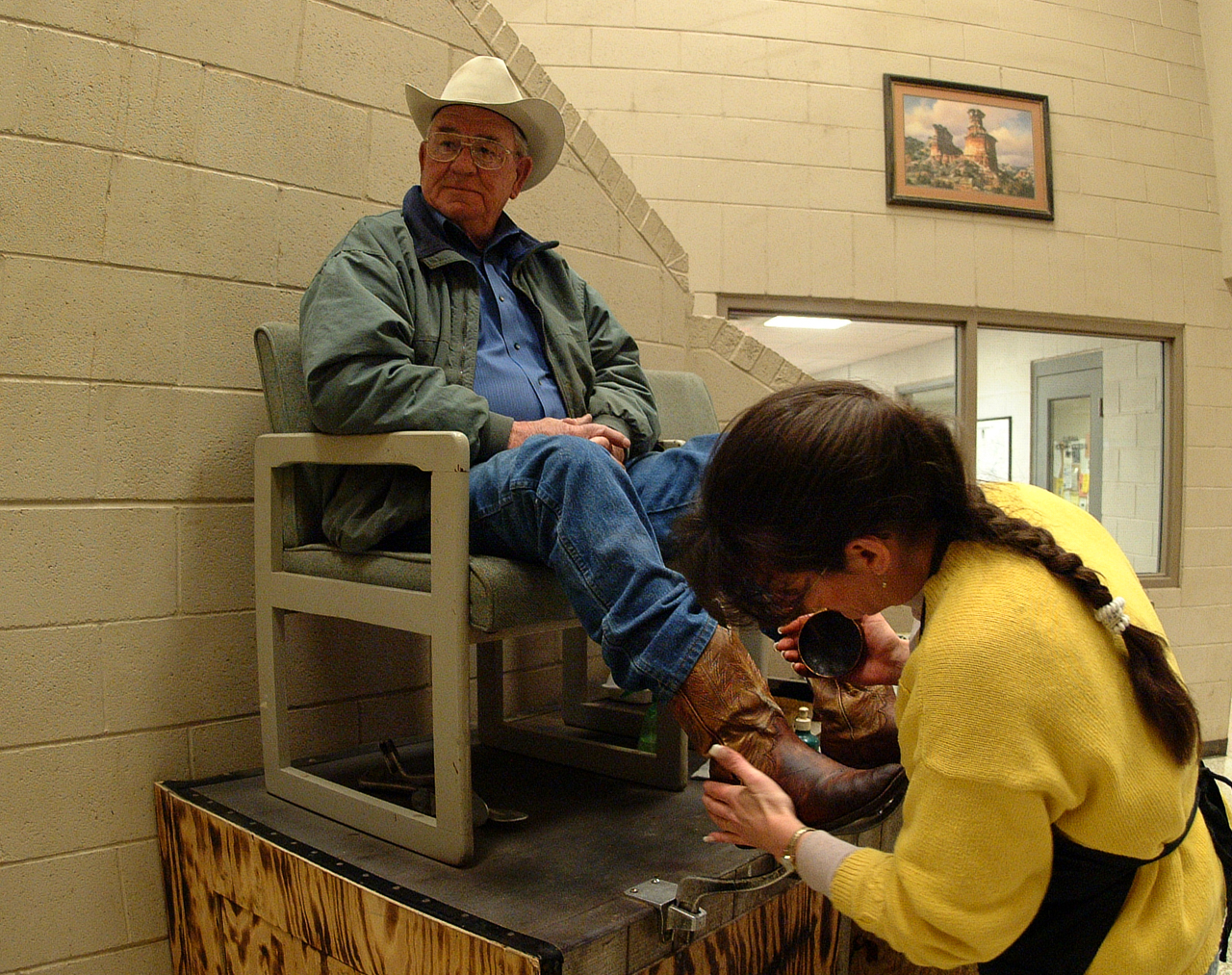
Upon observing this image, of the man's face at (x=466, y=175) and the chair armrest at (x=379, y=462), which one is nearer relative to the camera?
the chair armrest at (x=379, y=462)

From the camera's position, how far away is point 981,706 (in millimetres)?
766

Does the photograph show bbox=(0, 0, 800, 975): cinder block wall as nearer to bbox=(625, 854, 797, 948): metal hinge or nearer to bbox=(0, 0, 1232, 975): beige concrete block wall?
bbox=(0, 0, 1232, 975): beige concrete block wall

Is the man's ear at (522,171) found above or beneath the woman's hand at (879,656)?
above

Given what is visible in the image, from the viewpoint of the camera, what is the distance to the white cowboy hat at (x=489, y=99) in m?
1.68

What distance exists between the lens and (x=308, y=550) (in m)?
1.52

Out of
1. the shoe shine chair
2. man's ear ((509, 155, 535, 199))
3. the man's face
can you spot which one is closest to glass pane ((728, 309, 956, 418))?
man's ear ((509, 155, 535, 199))

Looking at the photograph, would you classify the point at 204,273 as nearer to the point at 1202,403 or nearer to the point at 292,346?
the point at 292,346

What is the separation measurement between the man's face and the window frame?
2072 mm

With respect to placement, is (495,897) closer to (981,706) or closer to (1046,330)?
(981,706)

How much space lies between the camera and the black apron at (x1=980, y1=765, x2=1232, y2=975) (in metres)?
0.83

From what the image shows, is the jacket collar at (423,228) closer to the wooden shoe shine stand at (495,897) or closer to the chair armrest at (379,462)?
the chair armrest at (379,462)

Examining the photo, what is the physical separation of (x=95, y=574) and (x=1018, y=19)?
4.12 meters

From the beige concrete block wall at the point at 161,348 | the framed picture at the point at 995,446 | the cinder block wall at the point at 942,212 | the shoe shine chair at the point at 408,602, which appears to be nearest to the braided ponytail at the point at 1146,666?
the shoe shine chair at the point at 408,602

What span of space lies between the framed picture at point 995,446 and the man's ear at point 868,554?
3.62 metres
